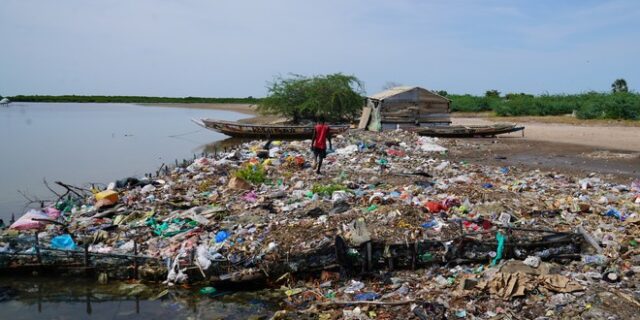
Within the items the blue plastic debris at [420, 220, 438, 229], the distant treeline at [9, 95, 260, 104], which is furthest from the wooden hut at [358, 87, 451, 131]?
the distant treeline at [9, 95, 260, 104]

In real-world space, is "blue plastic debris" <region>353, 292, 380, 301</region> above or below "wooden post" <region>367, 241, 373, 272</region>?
below

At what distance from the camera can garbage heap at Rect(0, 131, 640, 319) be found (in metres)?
4.82

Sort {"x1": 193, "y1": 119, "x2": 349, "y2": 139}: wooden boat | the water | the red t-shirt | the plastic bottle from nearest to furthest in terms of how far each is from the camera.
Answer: the plastic bottle, the red t-shirt, the water, {"x1": 193, "y1": 119, "x2": 349, "y2": 139}: wooden boat

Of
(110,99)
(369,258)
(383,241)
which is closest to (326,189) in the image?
(383,241)

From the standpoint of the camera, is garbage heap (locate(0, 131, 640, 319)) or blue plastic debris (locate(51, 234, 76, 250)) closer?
garbage heap (locate(0, 131, 640, 319))

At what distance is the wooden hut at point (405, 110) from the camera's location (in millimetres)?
22109

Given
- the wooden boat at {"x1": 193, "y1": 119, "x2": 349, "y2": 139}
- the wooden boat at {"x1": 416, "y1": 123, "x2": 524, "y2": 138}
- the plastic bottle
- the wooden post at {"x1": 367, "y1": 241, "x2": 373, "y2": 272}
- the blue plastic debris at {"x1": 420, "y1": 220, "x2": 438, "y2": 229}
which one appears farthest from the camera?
the wooden boat at {"x1": 193, "y1": 119, "x2": 349, "y2": 139}

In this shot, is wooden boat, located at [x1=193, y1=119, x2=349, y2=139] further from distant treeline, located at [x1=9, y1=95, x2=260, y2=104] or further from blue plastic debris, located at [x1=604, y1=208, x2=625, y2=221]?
distant treeline, located at [x1=9, y1=95, x2=260, y2=104]

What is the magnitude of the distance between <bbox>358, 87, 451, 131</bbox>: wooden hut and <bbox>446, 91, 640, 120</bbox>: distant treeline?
436 inches

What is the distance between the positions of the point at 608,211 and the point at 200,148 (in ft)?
62.3

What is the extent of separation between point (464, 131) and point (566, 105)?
52.3 feet

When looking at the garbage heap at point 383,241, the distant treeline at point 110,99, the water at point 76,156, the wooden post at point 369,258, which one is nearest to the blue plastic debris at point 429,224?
the garbage heap at point 383,241

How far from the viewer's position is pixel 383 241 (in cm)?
583

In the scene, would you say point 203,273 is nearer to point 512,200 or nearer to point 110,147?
point 512,200
